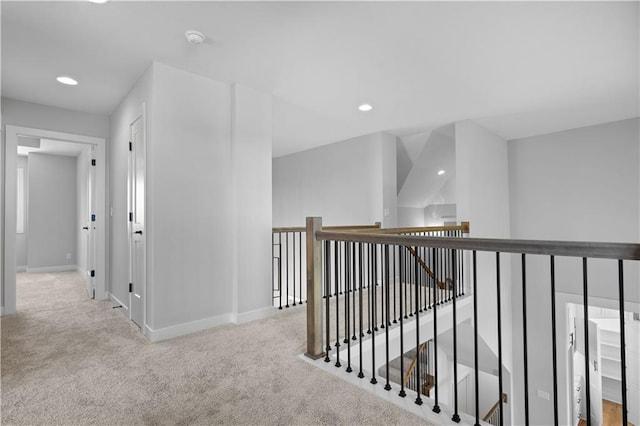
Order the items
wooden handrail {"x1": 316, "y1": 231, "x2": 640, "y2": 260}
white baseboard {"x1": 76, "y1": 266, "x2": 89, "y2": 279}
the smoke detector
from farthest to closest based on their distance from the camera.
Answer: white baseboard {"x1": 76, "y1": 266, "x2": 89, "y2": 279} → the smoke detector → wooden handrail {"x1": 316, "y1": 231, "x2": 640, "y2": 260}

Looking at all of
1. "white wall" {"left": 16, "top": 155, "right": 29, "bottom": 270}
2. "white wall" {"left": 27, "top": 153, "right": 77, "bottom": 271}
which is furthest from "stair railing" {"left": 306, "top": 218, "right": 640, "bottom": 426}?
"white wall" {"left": 16, "top": 155, "right": 29, "bottom": 270}

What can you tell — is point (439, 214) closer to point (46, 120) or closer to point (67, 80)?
point (67, 80)

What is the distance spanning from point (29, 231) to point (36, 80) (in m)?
4.40

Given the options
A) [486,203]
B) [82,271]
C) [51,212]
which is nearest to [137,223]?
[82,271]

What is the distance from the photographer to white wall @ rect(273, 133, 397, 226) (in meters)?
5.16

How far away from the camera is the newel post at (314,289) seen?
7.72ft

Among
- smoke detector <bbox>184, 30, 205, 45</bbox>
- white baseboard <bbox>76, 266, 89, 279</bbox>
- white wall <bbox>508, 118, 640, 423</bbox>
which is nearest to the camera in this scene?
smoke detector <bbox>184, 30, 205, 45</bbox>

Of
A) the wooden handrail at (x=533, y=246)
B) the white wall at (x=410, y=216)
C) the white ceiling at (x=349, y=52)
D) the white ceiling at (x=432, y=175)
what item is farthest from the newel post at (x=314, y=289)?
the white wall at (x=410, y=216)

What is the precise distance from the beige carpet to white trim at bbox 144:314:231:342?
0.23 feet

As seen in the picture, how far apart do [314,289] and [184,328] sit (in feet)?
4.33

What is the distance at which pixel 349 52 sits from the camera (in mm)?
2633

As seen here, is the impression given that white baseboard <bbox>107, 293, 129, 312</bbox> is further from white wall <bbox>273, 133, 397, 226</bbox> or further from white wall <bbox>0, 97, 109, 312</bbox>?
white wall <bbox>273, 133, 397, 226</bbox>

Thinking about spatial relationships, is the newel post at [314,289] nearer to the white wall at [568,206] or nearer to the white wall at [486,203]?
the white wall at [486,203]

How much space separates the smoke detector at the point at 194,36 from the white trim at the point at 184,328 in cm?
227
